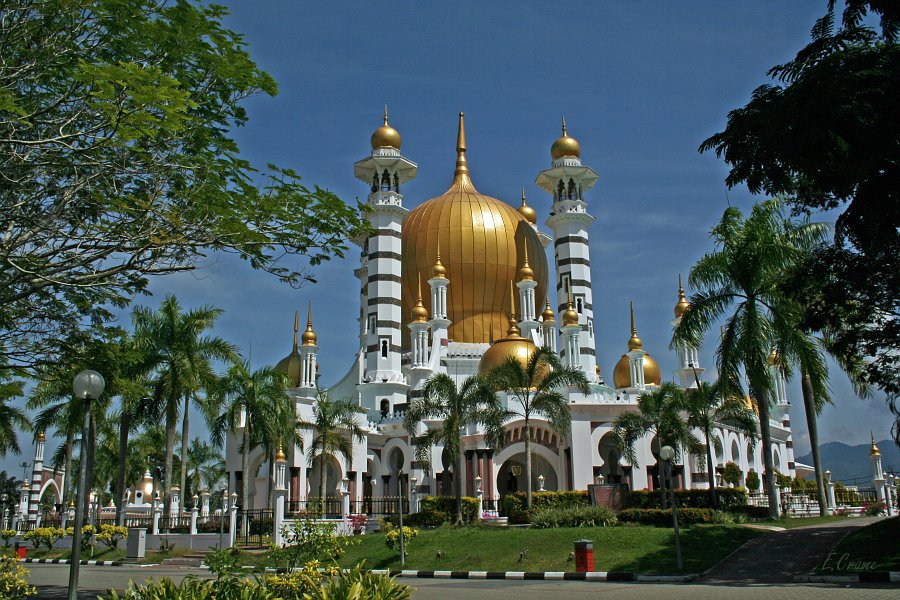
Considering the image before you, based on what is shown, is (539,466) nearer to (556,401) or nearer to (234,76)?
(556,401)

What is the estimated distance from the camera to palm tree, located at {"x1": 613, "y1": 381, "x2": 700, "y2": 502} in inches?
1329

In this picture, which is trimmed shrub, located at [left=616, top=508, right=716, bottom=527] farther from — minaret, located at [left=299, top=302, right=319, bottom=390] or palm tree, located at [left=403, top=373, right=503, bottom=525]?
minaret, located at [left=299, top=302, right=319, bottom=390]

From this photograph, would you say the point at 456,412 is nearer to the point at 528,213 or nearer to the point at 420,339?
the point at 420,339

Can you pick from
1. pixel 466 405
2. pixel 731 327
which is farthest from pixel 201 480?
pixel 731 327

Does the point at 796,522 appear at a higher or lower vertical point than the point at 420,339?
lower

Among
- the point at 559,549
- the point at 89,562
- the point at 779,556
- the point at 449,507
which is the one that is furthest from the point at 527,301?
the point at 779,556

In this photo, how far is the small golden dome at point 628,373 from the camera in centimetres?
5628

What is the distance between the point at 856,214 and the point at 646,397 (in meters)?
17.0

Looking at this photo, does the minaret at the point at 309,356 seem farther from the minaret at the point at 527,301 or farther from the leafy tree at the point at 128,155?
the leafy tree at the point at 128,155

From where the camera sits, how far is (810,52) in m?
18.2

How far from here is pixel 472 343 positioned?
2233 inches

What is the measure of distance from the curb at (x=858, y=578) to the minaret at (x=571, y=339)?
30.8m
